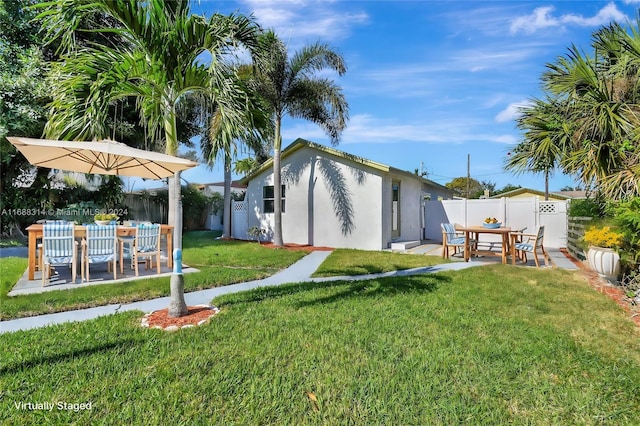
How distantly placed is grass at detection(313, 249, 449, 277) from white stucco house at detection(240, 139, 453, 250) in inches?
75.5

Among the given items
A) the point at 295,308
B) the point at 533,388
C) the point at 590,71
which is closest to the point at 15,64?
the point at 295,308

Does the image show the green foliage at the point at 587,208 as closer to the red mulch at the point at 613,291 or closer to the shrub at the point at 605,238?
the red mulch at the point at 613,291

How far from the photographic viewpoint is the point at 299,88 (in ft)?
42.9

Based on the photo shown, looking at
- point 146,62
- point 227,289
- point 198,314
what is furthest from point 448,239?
point 146,62

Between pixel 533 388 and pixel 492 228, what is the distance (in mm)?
8395

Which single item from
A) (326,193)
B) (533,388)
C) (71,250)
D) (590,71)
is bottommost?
(533,388)

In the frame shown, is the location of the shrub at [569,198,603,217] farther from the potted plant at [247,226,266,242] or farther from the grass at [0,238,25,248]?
the grass at [0,238,25,248]

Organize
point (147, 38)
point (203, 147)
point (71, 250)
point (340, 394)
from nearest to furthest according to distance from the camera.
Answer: point (340, 394)
point (147, 38)
point (71, 250)
point (203, 147)

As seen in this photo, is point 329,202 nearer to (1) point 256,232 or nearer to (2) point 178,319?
(1) point 256,232

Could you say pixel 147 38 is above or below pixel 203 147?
below

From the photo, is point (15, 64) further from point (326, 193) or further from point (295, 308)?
point (295, 308)

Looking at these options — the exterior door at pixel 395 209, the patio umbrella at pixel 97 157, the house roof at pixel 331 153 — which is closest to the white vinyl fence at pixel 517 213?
the house roof at pixel 331 153

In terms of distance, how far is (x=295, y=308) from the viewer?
5.20m

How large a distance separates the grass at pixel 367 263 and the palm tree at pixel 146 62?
4.50 m
